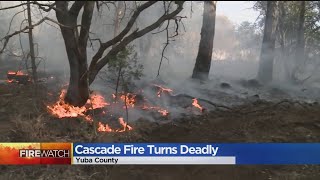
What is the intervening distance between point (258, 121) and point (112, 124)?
4145 mm

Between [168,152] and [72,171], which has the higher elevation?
[168,152]

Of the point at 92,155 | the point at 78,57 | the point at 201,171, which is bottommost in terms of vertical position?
the point at 201,171

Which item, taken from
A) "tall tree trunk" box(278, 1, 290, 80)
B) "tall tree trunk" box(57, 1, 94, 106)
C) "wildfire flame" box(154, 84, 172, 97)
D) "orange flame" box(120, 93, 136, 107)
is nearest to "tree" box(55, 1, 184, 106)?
"tall tree trunk" box(57, 1, 94, 106)

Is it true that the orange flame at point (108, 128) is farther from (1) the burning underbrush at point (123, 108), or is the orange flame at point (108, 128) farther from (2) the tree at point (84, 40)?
(2) the tree at point (84, 40)

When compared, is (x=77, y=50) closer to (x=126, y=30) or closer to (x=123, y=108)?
(x=126, y=30)

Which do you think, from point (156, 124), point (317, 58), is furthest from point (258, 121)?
point (317, 58)

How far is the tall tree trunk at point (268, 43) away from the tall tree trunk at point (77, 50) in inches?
459

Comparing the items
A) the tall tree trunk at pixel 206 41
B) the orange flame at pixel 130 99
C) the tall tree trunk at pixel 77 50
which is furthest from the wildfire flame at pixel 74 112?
the tall tree trunk at pixel 206 41

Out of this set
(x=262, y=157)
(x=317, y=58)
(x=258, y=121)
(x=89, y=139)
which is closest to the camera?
(x=262, y=157)

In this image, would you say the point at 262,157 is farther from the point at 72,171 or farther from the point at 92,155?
the point at 72,171

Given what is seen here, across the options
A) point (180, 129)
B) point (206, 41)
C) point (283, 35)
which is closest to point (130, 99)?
point (180, 129)

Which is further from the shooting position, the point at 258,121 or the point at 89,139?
the point at 258,121

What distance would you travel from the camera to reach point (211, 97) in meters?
14.8

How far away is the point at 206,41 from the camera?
1775 centimetres
